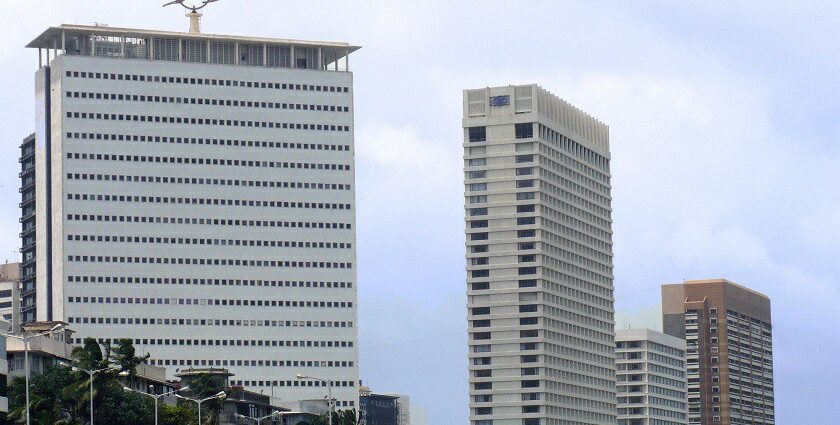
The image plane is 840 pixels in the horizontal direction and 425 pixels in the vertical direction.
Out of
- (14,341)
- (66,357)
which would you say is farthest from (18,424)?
(66,357)

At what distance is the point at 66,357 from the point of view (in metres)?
168

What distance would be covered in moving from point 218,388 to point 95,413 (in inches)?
1736

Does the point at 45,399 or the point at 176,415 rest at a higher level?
the point at 45,399

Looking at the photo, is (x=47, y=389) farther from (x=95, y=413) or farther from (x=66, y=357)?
(x=66, y=357)

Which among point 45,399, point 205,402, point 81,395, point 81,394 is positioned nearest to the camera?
point 45,399

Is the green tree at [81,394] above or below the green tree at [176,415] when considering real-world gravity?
above

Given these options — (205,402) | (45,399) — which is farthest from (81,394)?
(205,402)

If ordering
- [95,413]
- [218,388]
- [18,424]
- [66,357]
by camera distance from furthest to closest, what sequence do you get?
1. [218,388]
2. [66,357]
3. [95,413]
4. [18,424]

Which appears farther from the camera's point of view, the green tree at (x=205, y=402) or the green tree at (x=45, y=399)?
the green tree at (x=205, y=402)

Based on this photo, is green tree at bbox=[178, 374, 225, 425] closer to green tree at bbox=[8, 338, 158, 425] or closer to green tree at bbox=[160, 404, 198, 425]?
green tree at bbox=[160, 404, 198, 425]

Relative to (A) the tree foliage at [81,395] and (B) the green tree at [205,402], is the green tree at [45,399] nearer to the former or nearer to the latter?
(A) the tree foliage at [81,395]

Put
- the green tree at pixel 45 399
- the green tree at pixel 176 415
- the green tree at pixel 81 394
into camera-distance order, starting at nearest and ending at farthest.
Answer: the green tree at pixel 45 399 → the green tree at pixel 81 394 → the green tree at pixel 176 415

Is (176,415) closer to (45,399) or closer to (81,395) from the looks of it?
(81,395)

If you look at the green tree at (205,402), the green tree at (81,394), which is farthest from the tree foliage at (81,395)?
the green tree at (205,402)
